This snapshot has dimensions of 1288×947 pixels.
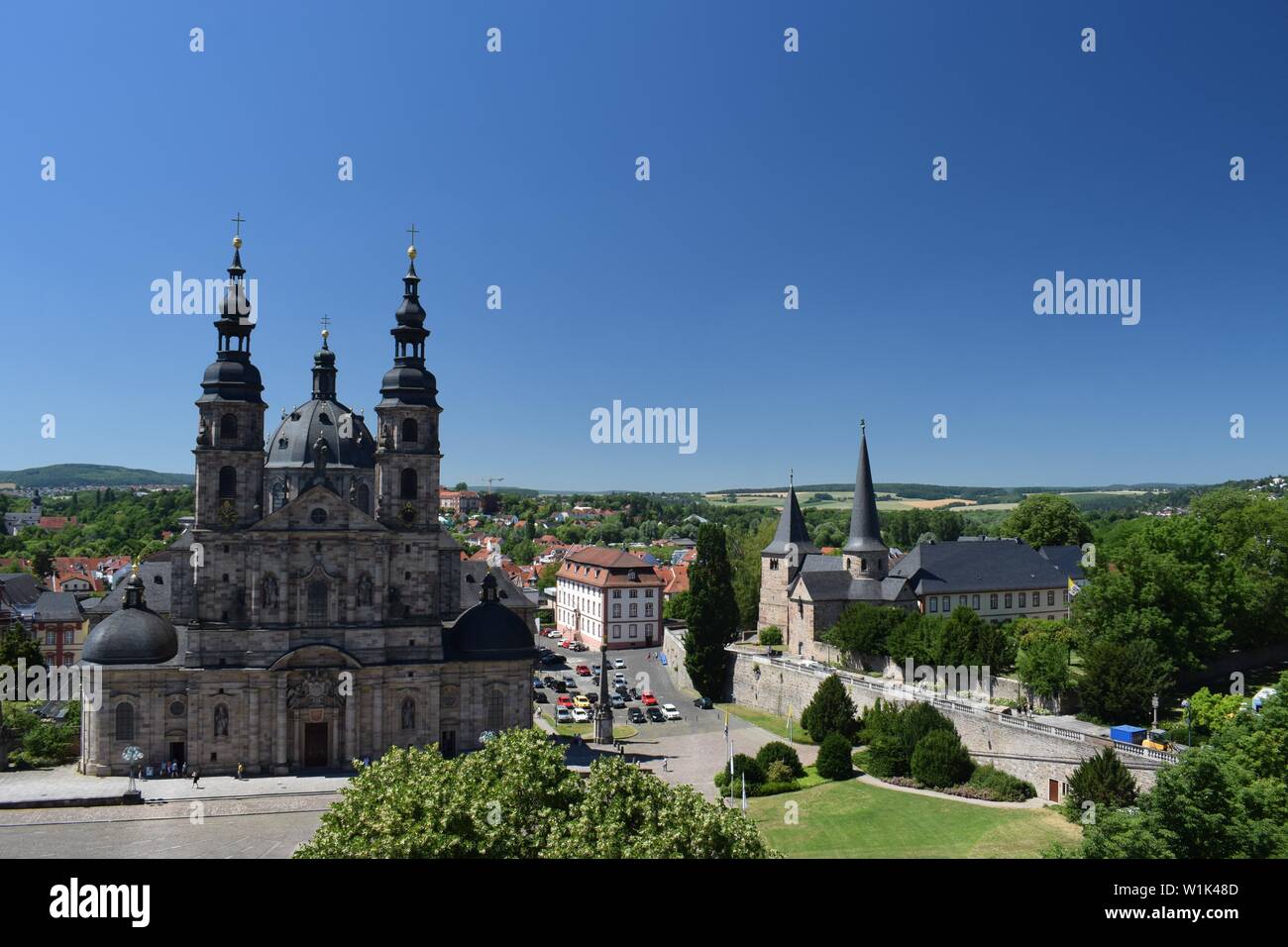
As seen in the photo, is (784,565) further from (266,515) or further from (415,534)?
(266,515)

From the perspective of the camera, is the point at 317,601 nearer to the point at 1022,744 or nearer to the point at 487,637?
the point at 487,637

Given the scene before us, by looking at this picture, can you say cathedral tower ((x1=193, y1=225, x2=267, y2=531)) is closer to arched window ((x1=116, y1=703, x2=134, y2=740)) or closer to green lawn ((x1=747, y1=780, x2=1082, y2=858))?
arched window ((x1=116, y1=703, x2=134, y2=740))

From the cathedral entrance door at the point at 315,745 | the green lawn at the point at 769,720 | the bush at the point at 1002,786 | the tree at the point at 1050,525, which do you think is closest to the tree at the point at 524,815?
the bush at the point at 1002,786

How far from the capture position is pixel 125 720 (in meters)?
49.8

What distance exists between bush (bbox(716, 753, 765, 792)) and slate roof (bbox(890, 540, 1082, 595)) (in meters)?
31.8

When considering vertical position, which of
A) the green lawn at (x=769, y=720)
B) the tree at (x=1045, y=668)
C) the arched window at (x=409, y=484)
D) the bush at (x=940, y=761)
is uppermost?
the arched window at (x=409, y=484)

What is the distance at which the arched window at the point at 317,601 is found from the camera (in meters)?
52.2

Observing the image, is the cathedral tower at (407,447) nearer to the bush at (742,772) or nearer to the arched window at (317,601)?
the arched window at (317,601)

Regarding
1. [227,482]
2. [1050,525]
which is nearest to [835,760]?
[227,482]

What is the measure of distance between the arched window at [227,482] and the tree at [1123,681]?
4722cm

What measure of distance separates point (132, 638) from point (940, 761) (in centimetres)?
4268

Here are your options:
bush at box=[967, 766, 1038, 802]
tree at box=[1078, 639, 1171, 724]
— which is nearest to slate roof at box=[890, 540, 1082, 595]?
tree at box=[1078, 639, 1171, 724]
